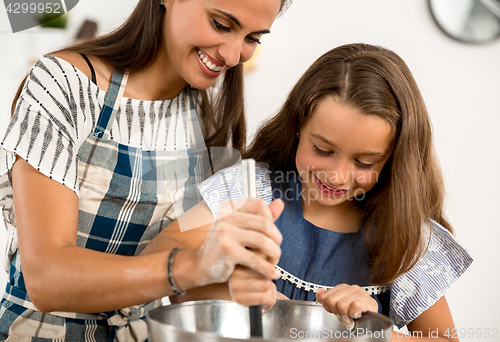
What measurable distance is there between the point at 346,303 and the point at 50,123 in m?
0.50

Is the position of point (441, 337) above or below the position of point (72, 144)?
below

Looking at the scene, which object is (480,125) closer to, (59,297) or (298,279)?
(298,279)

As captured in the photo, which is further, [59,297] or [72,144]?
[72,144]

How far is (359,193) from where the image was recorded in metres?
0.91

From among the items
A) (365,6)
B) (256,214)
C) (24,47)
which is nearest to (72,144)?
(256,214)

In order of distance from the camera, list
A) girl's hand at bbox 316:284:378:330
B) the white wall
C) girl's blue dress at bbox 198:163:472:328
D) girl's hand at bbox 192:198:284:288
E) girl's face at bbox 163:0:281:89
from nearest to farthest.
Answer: girl's hand at bbox 192:198:284:288
girl's hand at bbox 316:284:378:330
girl's face at bbox 163:0:281:89
girl's blue dress at bbox 198:163:472:328
the white wall

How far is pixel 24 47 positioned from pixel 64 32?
156 mm

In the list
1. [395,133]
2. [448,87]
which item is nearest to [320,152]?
[395,133]

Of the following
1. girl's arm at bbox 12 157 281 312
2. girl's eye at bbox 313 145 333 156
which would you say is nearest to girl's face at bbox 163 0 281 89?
girl's eye at bbox 313 145 333 156

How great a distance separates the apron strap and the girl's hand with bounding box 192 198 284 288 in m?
0.39

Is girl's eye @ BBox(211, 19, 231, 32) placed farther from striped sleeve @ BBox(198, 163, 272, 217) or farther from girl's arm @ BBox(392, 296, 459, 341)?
girl's arm @ BBox(392, 296, 459, 341)

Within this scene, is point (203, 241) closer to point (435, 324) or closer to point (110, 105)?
point (110, 105)

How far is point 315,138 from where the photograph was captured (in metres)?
0.85

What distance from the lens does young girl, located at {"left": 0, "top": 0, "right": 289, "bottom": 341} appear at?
0.56 metres
